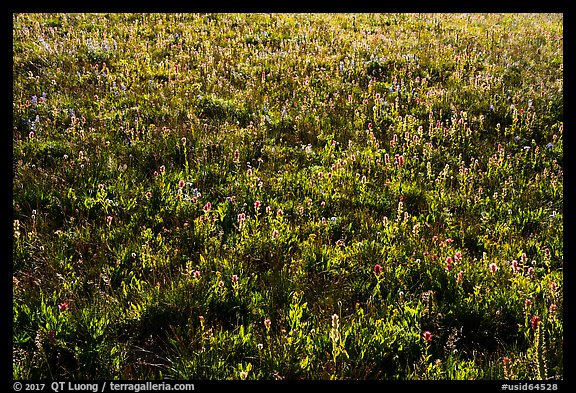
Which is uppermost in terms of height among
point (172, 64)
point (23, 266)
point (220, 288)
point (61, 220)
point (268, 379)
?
point (172, 64)

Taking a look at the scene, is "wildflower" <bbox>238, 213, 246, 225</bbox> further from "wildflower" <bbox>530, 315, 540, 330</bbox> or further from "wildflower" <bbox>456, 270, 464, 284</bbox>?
"wildflower" <bbox>530, 315, 540, 330</bbox>

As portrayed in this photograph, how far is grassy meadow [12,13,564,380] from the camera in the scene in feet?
12.1

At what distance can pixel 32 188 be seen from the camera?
18.6ft

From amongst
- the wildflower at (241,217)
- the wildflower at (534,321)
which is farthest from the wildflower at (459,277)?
the wildflower at (241,217)

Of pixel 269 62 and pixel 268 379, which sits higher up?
pixel 269 62

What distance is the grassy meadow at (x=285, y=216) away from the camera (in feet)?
12.1

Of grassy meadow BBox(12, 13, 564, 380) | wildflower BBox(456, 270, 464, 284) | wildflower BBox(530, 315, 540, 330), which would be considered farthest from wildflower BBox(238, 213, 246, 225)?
wildflower BBox(530, 315, 540, 330)

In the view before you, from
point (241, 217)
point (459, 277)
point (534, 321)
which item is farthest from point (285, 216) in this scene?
point (534, 321)

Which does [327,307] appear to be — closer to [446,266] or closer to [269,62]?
[446,266]

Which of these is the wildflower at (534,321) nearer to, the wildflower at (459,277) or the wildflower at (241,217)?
the wildflower at (459,277)

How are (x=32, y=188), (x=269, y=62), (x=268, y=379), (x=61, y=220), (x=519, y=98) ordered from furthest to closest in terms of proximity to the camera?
(x=269, y=62), (x=519, y=98), (x=32, y=188), (x=61, y=220), (x=268, y=379)

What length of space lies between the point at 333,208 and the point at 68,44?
8730 mm

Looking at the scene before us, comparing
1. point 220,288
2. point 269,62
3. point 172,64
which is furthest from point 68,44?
point 220,288

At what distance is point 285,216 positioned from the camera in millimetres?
5516
